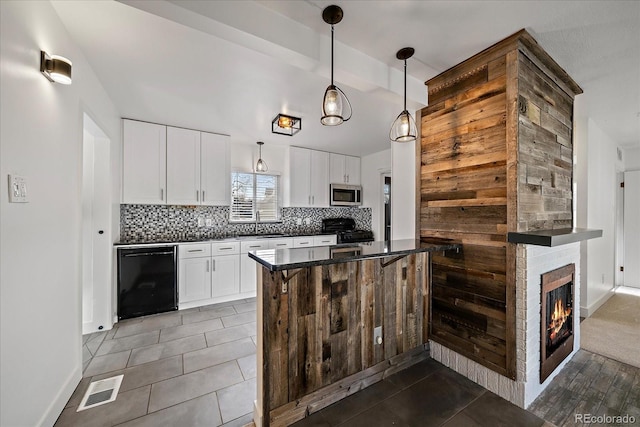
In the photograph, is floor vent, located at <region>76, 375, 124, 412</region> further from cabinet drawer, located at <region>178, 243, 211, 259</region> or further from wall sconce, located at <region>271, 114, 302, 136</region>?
wall sconce, located at <region>271, 114, 302, 136</region>

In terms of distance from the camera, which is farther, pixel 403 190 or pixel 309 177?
pixel 309 177

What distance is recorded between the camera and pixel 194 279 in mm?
3633

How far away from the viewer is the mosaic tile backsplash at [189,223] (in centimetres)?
368

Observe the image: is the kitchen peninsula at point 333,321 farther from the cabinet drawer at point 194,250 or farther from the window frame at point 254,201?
the window frame at point 254,201

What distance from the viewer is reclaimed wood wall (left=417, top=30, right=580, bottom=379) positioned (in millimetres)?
Result: 1852

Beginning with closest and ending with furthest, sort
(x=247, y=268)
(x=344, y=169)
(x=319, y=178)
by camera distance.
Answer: (x=247, y=268), (x=319, y=178), (x=344, y=169)

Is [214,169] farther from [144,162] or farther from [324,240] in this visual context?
[324,240]

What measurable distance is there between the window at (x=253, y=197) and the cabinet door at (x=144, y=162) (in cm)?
113

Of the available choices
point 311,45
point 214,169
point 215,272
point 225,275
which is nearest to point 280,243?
point 225,275

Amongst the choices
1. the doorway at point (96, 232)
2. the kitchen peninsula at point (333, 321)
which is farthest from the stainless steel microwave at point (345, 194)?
the doorway at point (96, 232)

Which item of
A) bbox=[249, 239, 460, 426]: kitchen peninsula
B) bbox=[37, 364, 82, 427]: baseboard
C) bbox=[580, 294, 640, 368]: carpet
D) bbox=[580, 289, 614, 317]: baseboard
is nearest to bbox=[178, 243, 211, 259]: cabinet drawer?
bbox=[37, 364, 82, 427]: baseboard

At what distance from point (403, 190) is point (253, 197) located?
287 cm

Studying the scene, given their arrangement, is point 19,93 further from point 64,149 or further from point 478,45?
point 478,45

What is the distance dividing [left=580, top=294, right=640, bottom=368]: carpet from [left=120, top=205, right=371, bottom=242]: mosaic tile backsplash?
13.5 ft
